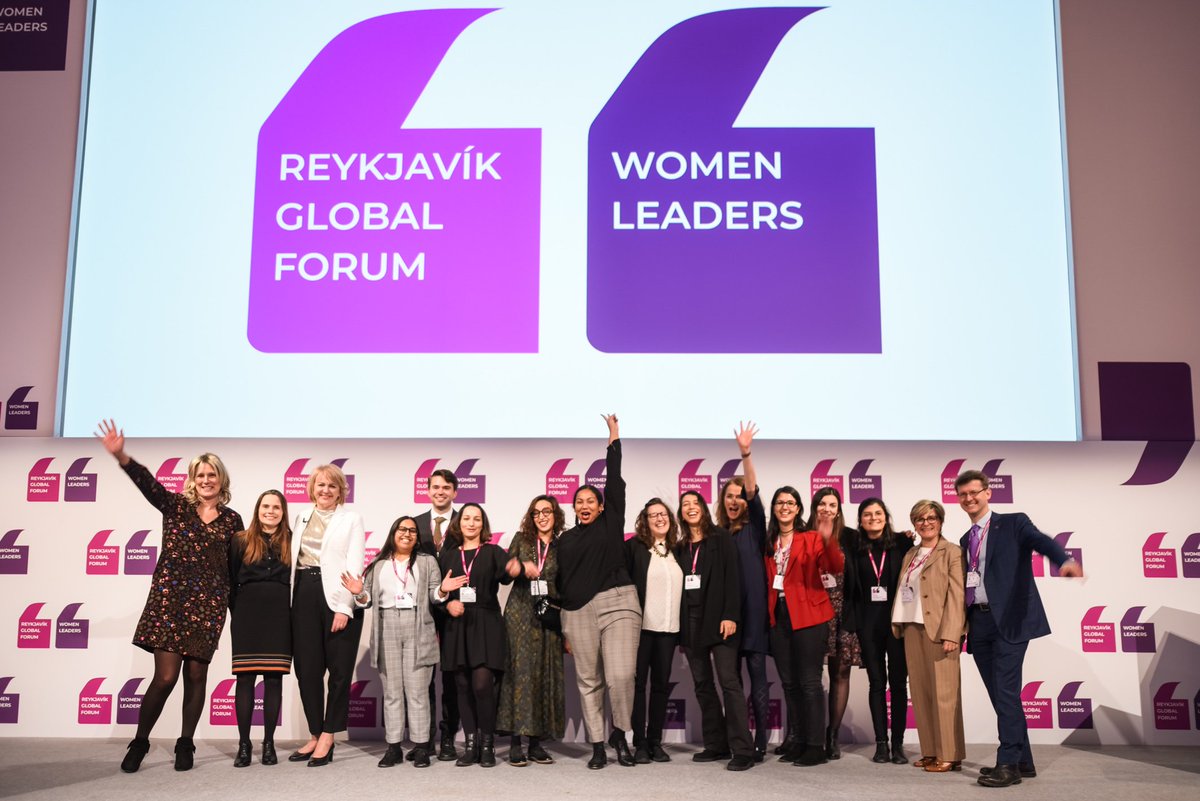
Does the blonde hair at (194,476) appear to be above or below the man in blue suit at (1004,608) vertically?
above

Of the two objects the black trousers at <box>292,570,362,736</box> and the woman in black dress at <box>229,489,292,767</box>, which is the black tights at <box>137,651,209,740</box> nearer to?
the woman in black dress at <box>229,489,292,767</box>

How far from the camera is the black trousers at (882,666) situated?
4.68m

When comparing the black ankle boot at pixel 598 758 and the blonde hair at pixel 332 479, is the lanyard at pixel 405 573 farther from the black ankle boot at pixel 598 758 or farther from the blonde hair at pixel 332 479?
the black ankle boot at pixel 598 758

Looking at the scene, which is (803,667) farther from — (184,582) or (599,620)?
(184,582)

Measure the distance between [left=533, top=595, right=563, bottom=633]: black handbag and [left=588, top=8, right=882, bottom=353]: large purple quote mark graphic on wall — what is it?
165cm

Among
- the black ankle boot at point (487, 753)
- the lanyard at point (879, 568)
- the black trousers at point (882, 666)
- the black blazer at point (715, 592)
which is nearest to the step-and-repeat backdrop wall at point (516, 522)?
the black trousers at point (882, 666)

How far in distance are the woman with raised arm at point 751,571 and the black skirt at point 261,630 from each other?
2135 mm

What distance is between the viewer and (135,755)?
4320 mm

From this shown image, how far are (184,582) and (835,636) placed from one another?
10.1 feet

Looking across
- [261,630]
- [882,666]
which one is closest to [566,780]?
[261,630]

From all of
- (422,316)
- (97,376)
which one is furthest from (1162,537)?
(97,376)

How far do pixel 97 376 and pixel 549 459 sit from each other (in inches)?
108

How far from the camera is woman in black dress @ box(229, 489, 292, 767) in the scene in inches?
175

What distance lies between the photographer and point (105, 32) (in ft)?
20.0
